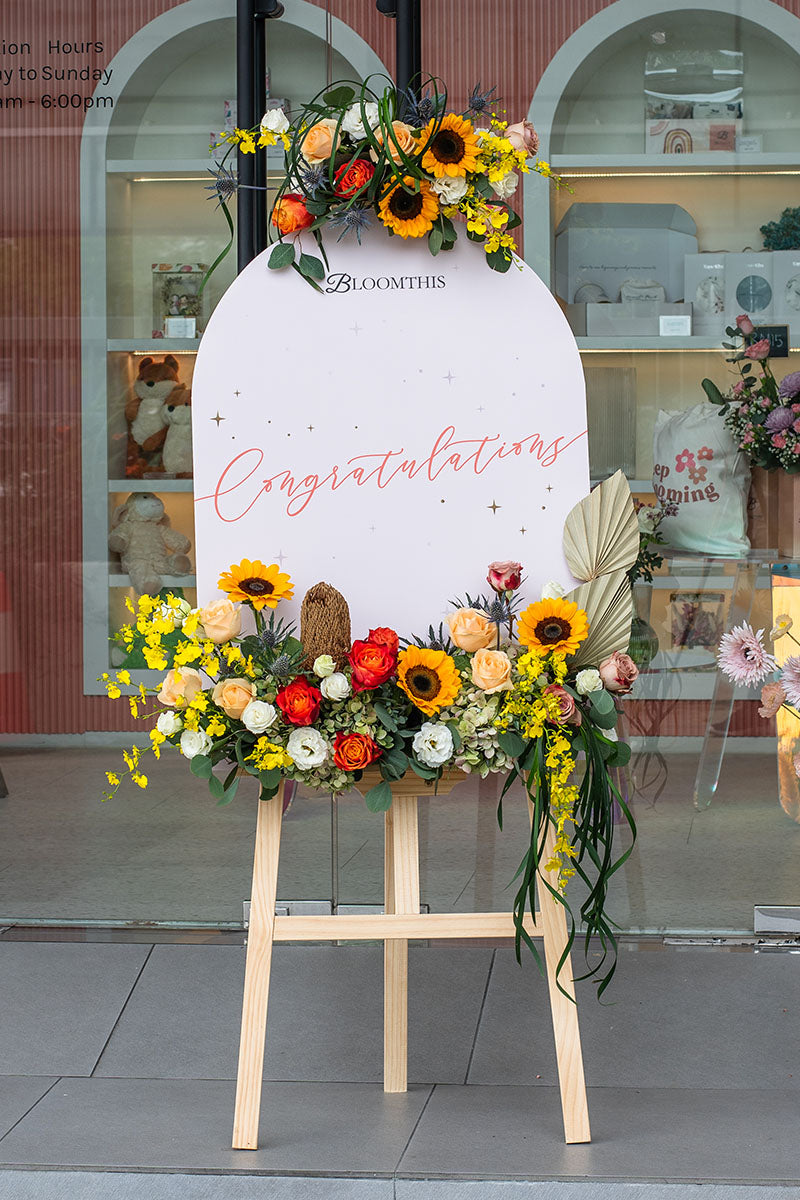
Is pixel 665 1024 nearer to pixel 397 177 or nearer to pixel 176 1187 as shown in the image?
pixel 176 1187

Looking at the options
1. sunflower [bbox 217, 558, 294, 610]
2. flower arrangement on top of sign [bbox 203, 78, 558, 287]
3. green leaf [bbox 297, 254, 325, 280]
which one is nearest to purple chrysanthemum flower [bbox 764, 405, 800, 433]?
flower arrangement on top of sign [bbox 203, 78, 558, 287]

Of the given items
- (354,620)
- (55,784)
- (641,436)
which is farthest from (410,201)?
(55,784)

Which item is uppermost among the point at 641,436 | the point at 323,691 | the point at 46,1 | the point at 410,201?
the point at 46,1

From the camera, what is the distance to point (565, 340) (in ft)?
7.76

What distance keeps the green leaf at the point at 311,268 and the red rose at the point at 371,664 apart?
64 cm

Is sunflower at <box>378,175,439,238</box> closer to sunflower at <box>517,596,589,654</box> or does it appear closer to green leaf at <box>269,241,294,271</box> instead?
green leaf at <box>269,241,294,271</box>

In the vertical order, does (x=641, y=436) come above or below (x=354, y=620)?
above

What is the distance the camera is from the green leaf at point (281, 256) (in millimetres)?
2354

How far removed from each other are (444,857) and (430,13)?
2.26 m

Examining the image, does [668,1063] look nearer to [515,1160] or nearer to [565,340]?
[515,1160]

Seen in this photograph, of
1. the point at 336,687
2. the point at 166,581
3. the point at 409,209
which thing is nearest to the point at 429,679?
the point at 336,687

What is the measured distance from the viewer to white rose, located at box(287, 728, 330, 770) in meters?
2.23

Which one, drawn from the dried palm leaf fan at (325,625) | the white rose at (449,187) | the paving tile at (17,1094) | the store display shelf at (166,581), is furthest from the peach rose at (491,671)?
the store display shelf at (166,581)

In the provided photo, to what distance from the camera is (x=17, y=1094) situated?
9.03 feet
